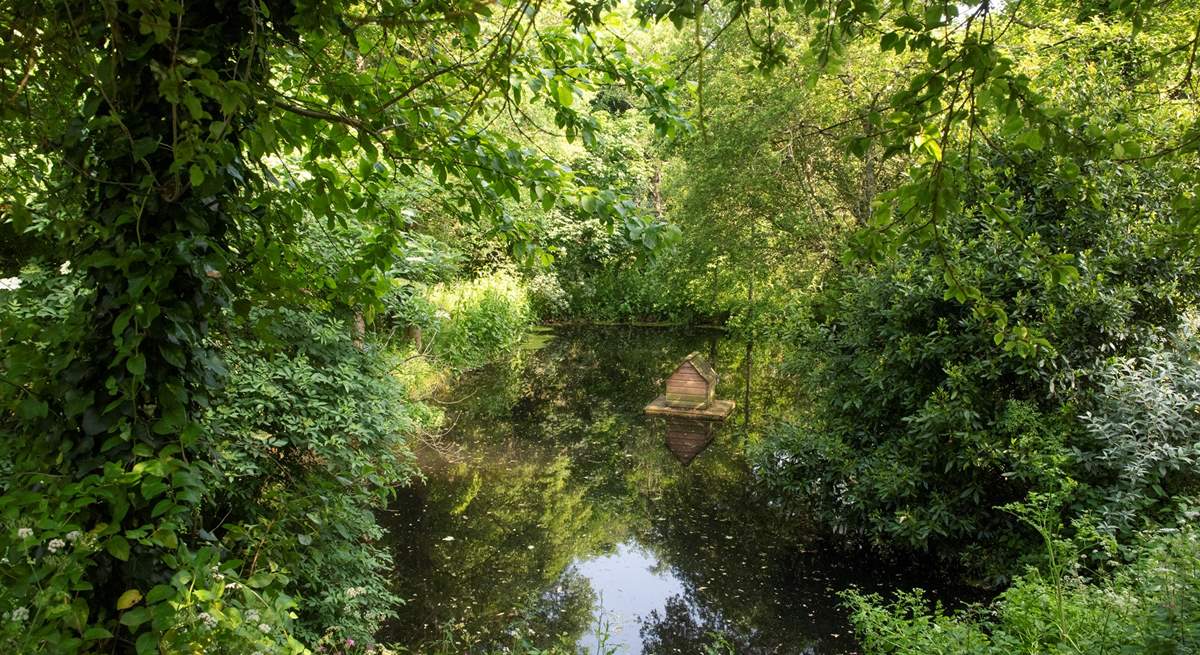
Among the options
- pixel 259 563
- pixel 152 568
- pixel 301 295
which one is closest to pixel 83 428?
pixel 152 568

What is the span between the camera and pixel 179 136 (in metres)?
1.98

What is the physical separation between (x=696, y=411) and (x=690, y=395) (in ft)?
1.09

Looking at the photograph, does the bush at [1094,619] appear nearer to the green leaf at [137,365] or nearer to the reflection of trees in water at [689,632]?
the reflection of trees in water at [689,632]

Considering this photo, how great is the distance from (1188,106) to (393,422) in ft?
23.6

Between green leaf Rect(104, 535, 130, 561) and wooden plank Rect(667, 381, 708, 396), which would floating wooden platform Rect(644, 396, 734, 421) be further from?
green leaf Rect(104, 535, 130, 561)

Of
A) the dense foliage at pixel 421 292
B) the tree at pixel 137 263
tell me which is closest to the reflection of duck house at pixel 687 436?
the dense foliage at pixel 421 292

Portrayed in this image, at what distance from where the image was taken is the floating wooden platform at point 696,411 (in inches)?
495

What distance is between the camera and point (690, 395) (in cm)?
1295

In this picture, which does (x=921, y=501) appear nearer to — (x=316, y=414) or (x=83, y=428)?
(x=316, y=414)

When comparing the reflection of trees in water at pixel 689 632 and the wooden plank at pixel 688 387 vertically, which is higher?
the wooden plank at pixel 688 387

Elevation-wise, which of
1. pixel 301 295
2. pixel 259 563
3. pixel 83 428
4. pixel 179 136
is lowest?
pixel 259 563

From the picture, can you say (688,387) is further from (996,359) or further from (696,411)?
(996,359)

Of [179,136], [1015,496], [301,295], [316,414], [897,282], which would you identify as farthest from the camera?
[897,282]

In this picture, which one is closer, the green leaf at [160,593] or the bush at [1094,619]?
the green leaf at [160,593]
